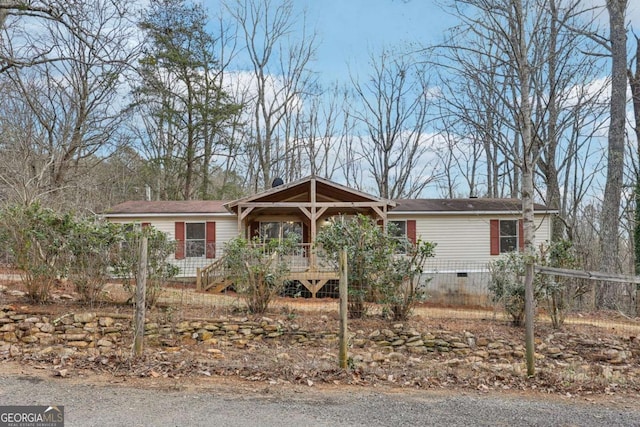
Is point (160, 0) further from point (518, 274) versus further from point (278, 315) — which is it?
point (518, 274)

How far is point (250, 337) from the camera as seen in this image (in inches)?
272

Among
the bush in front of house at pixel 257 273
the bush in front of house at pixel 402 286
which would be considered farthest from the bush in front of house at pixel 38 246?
the bush in front of house at pixel 402 286

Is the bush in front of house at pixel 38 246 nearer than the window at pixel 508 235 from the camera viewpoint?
Yes

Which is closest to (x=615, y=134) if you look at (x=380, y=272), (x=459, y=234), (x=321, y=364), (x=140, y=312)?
(x=459, y=234)

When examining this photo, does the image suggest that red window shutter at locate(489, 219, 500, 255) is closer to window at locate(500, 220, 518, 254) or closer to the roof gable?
window at locate(500, 220, 518, 254)

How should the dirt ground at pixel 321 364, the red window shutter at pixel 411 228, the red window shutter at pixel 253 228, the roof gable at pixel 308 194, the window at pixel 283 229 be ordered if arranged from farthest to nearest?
1. the window at pixel 283 229
2. the red window shutter at pixel 253 228
3. the red window shutter at pixel 411 228
4. the roof gable at pixel 308 194
5. the dirt ground at pixel 321 364

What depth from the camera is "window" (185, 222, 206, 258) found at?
15.0 meters

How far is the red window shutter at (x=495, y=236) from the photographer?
15.6 meters

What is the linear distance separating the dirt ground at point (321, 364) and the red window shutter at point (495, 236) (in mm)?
7600

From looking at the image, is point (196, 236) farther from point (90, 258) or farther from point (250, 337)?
point (250, 337)

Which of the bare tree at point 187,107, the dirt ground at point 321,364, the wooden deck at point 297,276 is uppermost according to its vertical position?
the bare tree at point 187,107

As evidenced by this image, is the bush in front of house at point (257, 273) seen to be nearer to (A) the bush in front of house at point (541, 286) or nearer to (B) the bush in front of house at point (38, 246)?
(B) the bush in front of house at point (38, 246)

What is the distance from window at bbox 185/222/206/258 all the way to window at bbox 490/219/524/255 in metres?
10.6

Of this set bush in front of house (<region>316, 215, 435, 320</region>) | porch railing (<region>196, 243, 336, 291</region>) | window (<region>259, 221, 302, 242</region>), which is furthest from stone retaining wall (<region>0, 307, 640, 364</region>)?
window (<region>259, 221, 302, 242</region>)
